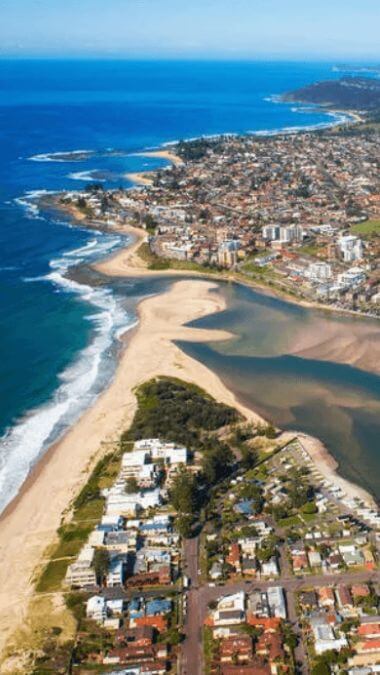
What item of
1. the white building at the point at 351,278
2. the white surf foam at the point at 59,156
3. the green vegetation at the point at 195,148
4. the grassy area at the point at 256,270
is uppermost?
the green vegetation at the point at 195,148

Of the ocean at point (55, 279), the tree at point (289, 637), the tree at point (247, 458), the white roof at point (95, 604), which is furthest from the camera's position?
the ocean at point (55, 279)

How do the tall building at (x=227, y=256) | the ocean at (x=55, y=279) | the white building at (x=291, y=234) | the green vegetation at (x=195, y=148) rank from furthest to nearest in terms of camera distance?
the green vegetation at (x=195, y=148) < the white building at (x=291, y=234) < the tall building at (x=227, y=256) < the ocean at (x=55, y=279)

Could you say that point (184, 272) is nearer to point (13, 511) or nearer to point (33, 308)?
point (33, 308)

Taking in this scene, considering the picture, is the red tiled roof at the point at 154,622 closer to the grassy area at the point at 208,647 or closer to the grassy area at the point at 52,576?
the grassy area at the point at 208,647

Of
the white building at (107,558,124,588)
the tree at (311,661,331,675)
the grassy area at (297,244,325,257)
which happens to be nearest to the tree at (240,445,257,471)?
the white building at (107,558,124,588)

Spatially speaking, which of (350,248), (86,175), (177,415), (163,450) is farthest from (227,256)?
(86,175)

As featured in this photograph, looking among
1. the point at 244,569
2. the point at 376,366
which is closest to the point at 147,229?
the point at 376,366

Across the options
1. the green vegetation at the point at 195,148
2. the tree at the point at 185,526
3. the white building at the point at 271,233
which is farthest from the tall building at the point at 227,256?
the green vegetation at the point at 195,148
